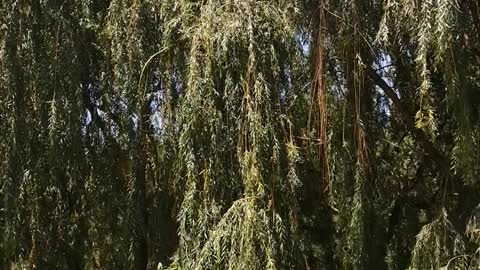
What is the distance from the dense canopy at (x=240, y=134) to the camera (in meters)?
3.37

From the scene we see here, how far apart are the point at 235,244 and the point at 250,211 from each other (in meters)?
0.16

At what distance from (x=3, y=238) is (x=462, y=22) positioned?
2.71 meters

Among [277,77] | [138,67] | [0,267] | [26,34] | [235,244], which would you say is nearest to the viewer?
[235,244]

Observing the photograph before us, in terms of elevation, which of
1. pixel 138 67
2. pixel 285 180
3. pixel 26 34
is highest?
pixel 26 34

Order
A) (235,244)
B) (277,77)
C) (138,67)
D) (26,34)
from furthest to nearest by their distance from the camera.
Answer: (26,34) < (138,67) < (277,77) < (235,244)

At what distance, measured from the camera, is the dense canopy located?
11.0ft

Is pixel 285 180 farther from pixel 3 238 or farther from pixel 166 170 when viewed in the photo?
pixel 3 238

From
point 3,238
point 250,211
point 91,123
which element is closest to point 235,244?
point 250,211

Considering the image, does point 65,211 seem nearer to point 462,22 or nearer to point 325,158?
point 325,158

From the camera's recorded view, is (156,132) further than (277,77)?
Yes

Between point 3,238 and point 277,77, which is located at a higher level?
point 277,77

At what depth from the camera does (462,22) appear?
10.9 feet

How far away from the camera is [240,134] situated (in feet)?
11.3

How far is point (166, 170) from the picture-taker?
391cm
